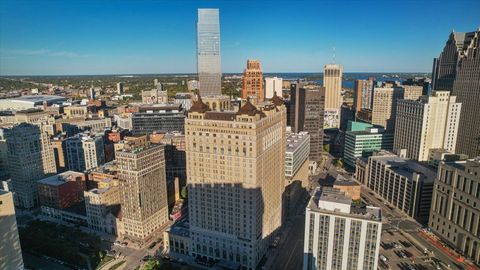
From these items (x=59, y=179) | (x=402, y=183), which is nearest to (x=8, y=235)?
(x=59, y=179)

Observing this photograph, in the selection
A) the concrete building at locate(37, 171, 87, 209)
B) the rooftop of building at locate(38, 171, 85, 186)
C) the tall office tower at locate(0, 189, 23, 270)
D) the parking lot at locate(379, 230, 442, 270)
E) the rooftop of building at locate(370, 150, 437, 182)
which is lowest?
the parking lot at locate(379, 230, 442, 270)

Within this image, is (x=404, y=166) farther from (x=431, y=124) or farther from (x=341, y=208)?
(x=341, y=208)

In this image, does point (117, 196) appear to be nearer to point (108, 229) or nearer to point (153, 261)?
point (108, 229)

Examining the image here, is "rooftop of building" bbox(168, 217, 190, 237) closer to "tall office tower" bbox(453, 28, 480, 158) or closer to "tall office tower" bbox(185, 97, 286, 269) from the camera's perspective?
"tall office tower" bbox(185, 97, 286, 269)

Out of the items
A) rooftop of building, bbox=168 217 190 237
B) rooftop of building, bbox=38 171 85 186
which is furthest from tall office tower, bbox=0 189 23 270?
rooftop of building, bbox=38 171 85 186

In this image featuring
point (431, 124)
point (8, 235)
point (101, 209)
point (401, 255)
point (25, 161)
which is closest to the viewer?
point (8, 235)
